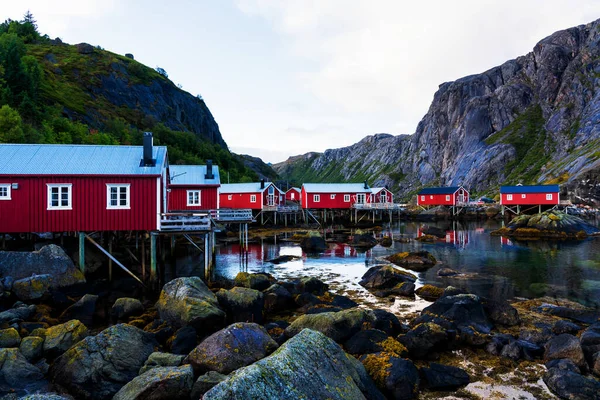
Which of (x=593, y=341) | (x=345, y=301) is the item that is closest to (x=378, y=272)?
(x=345, y=301)

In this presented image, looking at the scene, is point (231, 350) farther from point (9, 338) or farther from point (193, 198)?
point (193, 198)

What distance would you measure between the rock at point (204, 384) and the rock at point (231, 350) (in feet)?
1.87

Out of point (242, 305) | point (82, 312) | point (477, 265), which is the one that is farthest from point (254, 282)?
point (477, 265)

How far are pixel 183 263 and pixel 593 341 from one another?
85.9ft

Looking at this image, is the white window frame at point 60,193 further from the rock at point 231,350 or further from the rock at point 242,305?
the rock at point 231,350

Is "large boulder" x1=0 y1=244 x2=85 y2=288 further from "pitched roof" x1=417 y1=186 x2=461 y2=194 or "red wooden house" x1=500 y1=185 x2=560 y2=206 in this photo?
"pitched roof" x1=417 y1=186 x2=461 y2=194

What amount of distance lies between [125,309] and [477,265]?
25.6 meters

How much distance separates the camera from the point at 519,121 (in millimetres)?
137250

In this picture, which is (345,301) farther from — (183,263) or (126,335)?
(183,263)

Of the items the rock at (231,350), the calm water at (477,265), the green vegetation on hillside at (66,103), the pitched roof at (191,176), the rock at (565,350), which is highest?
the green vegetation on hillside at (66,103)

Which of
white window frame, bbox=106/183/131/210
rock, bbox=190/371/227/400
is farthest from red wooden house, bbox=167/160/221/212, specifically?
rock, bbox=190/371/227/400

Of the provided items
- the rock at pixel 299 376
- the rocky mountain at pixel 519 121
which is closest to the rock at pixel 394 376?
the rock at pixel 299 376

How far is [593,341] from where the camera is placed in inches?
499

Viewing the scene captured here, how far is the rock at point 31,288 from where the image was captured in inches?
689
